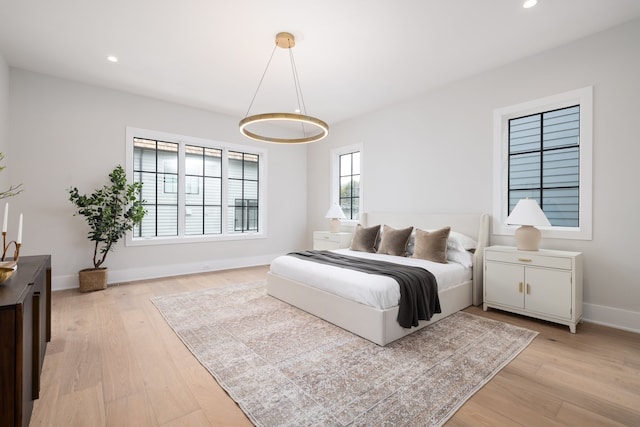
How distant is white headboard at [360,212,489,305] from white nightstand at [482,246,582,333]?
0.16 metres

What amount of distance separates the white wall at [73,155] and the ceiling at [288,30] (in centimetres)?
30

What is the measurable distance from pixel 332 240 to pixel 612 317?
364 centimetres

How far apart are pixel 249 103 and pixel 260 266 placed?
10.1 ft

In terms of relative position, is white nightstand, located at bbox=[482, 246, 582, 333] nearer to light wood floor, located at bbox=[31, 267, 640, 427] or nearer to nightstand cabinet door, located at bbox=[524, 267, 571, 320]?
nightstand cabinet door, located at bbox=[524, 267, 571, 320]

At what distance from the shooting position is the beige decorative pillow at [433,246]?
339 centimetres

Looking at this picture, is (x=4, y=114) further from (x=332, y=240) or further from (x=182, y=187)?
(x=332, y=240)

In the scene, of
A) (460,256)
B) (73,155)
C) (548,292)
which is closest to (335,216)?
(460,256)

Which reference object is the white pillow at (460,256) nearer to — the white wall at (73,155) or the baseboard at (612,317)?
the baseboard at (612,317)

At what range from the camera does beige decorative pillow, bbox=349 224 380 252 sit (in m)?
4.22

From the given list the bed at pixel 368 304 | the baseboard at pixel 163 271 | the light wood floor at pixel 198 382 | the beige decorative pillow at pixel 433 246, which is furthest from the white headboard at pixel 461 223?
the baseboard at pixel 163 271

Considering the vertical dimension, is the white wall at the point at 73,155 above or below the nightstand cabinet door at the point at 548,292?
above

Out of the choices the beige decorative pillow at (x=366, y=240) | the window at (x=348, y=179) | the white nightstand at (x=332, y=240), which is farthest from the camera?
the window at (x=348, y=179)

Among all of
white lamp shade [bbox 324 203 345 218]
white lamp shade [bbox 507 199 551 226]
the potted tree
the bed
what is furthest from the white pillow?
the potted tree

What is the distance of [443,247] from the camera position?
135 inches
